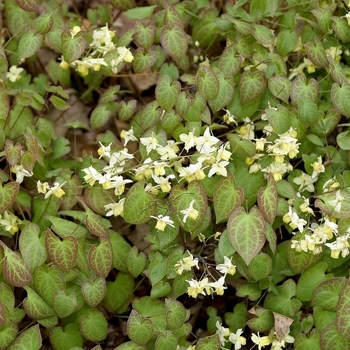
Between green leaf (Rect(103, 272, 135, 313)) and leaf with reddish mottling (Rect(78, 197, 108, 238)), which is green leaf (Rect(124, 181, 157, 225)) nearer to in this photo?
leaf with reddish mottling (Rect(78, 197, 108, 238))

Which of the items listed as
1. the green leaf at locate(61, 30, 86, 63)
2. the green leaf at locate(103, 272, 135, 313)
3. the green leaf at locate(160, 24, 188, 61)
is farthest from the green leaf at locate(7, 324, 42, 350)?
the green leaf at locate(160, 24, 188, 61)

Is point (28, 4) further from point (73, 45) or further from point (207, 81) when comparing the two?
point (207, 81)

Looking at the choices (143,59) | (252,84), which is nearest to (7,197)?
(143,59)

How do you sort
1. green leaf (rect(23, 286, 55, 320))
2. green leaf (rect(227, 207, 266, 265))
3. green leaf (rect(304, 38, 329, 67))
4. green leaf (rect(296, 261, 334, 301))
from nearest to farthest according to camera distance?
green leaf (rect(227, 207, 266, 265))
green leaf (rect(23, 286, 55, 320))
green leaf (rect(296, 261, 334, 301))
green leaf (rect(304, 38, 329, 67))

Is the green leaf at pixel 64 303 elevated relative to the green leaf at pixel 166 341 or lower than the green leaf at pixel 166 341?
elevated

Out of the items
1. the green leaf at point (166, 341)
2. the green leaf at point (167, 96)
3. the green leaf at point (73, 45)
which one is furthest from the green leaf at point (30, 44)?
the green leaf at point (166, 341)

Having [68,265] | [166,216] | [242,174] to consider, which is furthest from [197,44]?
[68,265]

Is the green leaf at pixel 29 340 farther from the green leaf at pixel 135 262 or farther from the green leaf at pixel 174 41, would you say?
the green leaf at pixel 174 41
